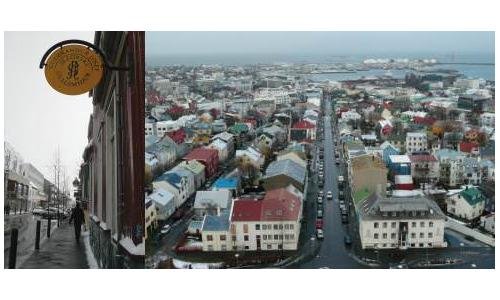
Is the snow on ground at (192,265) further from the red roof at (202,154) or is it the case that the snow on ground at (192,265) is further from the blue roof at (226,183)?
the red roof at (202,154)

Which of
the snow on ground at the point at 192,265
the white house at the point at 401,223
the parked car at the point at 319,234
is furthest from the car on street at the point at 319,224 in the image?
the snow on ground at the point at 192,265

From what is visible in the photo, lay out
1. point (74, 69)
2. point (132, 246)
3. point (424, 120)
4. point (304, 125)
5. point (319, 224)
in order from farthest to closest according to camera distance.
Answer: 1. point (304, 125)
2. point (424, 120)
3. point (319, 224)
4. point (132, 246)
5. point (74, 69)

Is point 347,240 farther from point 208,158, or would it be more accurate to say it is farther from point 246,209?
point 208,158

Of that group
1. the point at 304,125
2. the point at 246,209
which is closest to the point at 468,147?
the point at 304,125

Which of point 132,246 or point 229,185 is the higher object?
point 229,185

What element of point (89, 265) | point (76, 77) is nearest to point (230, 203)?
point (89, 265)

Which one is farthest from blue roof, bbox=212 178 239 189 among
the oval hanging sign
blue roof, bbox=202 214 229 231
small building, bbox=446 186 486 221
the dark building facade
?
small building, bbox=446 186 486 221

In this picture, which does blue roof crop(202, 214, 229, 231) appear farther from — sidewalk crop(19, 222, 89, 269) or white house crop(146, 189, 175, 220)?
sidewalk crop(19, 222, 89, 269)
